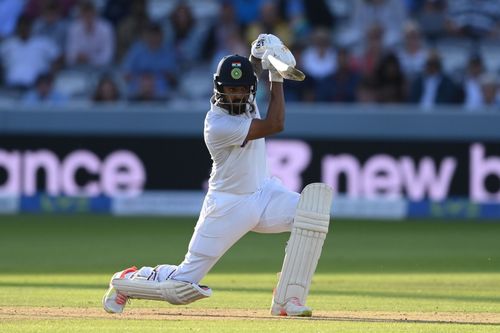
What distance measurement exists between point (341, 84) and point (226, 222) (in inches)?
333

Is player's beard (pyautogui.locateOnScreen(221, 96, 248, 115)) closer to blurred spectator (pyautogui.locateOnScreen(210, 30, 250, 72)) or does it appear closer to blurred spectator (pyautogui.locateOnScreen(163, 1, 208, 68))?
blurred spectator (pyautogui.locateOnScreen(210, 30, 250, 72))

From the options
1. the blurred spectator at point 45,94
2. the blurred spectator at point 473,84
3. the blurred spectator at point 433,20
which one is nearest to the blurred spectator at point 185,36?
the blurred spectator at point 45,94

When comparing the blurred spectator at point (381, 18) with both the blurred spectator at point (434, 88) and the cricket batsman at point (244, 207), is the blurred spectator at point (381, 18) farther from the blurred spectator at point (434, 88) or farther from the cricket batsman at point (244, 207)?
the cricket batsman at point (244, 207)

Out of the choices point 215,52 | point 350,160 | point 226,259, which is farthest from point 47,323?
point 215,52

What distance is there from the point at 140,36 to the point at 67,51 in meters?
0.97

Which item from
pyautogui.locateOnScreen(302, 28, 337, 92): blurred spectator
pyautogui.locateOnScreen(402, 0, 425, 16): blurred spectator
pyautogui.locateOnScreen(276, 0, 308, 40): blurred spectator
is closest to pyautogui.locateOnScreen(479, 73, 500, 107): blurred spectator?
Result: pyautogui.locateOnScreen(302, 28, 337, 92): blurred spectator

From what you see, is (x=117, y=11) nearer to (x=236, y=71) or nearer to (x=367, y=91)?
(x=367, y=91)

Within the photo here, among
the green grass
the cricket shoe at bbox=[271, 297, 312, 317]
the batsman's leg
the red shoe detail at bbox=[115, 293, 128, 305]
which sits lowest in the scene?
the green grass

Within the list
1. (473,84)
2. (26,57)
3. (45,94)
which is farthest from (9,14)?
(473,84)

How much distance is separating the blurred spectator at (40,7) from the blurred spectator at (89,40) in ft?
2.35

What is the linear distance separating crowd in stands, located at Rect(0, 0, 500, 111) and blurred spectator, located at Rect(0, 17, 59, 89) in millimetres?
14

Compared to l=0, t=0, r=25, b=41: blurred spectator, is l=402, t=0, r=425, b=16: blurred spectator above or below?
above

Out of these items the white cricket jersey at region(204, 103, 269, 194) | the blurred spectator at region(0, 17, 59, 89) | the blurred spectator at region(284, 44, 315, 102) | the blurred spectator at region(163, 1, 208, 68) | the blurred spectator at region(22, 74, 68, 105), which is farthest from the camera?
the blurred spectator at region(163, 1, 208, 68)

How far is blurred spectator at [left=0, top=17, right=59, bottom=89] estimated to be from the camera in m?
15.6
